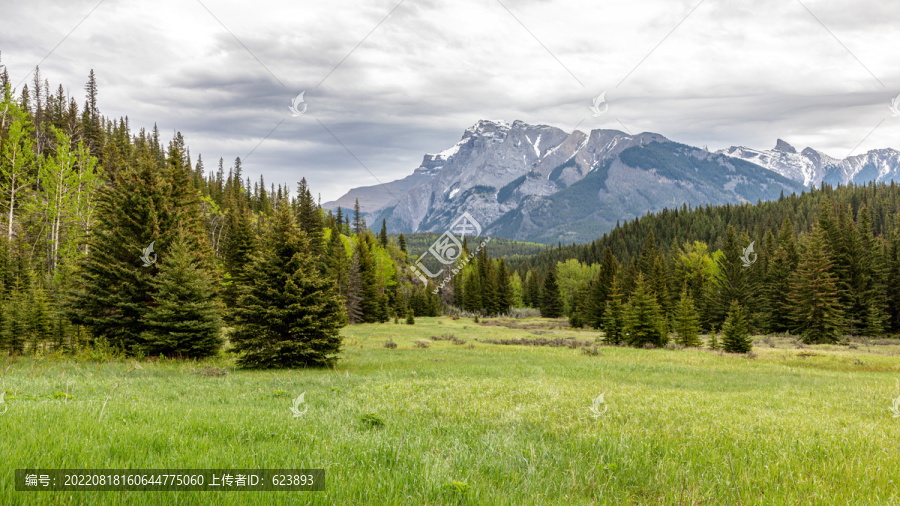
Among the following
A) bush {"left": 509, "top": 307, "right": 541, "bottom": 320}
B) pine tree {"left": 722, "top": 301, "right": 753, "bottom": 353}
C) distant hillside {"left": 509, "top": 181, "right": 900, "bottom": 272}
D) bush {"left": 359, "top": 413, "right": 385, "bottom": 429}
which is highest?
distant hillside {"left": 509, "top": 181, "right": 900, "bottom": 272}

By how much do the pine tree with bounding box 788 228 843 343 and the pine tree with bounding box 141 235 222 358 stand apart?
6297 cm

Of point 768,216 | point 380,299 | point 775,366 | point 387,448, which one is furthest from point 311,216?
point 768,216

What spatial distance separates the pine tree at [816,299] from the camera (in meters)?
53.1

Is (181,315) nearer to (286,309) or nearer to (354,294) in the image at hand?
(286,309)

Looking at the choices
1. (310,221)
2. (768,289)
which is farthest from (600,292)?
(310,221)

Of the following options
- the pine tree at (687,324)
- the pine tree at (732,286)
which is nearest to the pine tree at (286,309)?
the pine tree at (687,324)

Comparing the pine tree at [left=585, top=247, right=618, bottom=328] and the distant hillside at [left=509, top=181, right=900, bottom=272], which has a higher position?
the distant hillside at [left=509, top=181, right=900, bottom=272]

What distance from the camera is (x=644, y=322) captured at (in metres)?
42.4

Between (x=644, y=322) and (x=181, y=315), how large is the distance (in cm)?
3807

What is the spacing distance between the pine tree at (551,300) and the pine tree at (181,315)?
91272 millimetres

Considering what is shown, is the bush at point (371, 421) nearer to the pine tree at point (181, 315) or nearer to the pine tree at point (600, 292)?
the pine tree at point (181, 315)

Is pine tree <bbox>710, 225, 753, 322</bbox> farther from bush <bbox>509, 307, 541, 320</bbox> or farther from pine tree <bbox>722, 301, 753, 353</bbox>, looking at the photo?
bush <bbox>509, 307, 541, 320</bbox>

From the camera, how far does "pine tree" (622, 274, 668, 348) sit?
4172 centimetres

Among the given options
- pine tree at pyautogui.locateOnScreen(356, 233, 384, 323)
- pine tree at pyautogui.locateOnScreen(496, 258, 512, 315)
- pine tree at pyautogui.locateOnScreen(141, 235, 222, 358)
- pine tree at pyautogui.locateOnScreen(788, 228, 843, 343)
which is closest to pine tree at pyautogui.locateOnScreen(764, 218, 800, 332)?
pine tree at pyautogui.locateOnScreen(788, 228, 843, 343)
